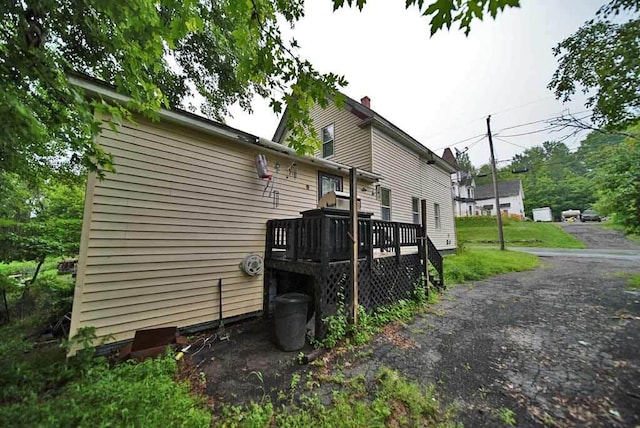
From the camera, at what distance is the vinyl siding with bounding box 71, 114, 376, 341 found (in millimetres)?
3381

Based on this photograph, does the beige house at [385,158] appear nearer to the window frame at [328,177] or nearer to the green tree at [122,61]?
the window frame at [328,177]

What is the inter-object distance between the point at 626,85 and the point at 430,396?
23.8 feet

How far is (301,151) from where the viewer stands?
3162 mm

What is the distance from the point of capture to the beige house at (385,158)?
863cm

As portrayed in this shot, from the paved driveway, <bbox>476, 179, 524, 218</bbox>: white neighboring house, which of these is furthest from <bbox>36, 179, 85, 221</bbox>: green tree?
<bbox>476, 179, 524, 218</bbox>: white neighboring house

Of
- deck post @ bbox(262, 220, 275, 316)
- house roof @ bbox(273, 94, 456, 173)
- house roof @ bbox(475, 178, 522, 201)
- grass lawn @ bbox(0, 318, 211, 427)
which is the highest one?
house roof @ bbox(475, 178, 522, 201)

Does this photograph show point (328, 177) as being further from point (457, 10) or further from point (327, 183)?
point (457, 10)

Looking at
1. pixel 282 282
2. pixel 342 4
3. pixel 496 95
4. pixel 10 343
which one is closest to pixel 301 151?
pixel 342 4

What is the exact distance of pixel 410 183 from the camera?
10.4m

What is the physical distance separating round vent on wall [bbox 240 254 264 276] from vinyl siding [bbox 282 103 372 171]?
5350mm

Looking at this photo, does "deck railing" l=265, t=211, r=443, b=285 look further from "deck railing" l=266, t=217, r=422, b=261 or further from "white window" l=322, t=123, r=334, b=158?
Answer: "white window" l=322, t=123, r=334, b=158

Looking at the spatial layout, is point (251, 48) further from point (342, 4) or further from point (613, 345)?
point (613, 345)

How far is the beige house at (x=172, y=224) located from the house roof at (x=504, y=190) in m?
41.1

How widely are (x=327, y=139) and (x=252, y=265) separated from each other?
718cm
